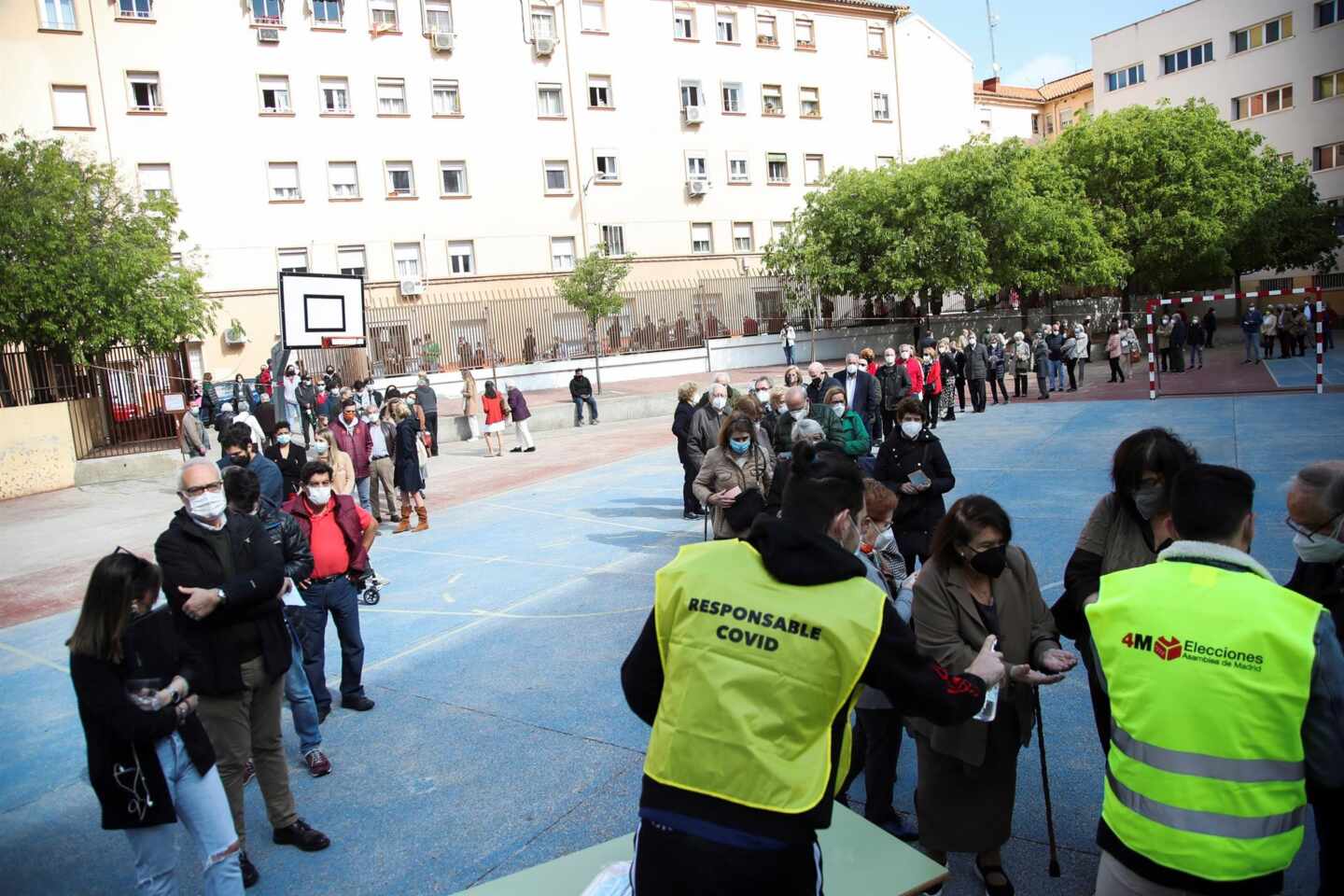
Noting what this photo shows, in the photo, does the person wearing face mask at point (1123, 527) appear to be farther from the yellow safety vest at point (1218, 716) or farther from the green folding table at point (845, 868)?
the yellow safety vest at point (1218, 716)

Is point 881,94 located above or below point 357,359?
above

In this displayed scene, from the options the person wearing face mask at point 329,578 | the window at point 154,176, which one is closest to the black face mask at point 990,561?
the person wearing face mask at point 329,578

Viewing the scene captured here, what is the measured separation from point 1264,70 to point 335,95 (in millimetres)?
44232

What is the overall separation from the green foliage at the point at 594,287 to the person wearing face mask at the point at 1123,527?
25.8 m

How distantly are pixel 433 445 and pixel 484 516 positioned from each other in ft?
24.4

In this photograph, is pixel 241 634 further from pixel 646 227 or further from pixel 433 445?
pixel 646 227

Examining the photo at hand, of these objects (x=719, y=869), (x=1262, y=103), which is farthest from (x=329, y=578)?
(x=1262, y=103)

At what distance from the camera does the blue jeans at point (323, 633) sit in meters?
6.07

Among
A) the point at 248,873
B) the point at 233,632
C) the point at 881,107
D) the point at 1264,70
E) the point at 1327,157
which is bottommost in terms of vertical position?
the point at 248,873

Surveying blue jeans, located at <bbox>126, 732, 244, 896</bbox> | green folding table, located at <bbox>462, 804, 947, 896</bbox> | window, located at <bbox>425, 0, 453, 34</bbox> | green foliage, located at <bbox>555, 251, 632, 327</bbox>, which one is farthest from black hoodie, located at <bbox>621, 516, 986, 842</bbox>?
window, located at <bbox>425, 0, 453, 34</bbox>

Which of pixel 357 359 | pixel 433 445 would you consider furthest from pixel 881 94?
pixel 433 445

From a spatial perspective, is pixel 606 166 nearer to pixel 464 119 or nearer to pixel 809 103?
pixel 464 119

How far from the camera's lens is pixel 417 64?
35250 millimetres

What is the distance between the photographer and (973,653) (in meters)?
3.60
